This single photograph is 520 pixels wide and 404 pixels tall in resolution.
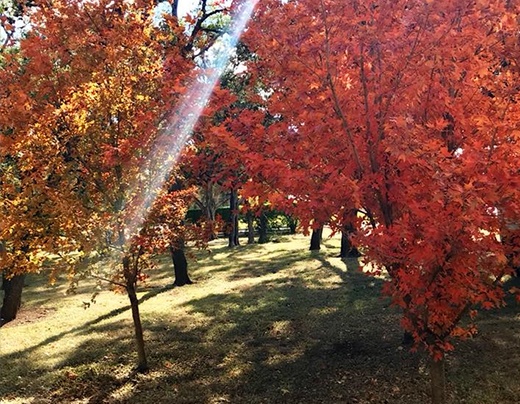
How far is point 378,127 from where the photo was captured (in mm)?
4758

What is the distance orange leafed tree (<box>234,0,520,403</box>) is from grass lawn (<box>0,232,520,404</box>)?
93.3 inches

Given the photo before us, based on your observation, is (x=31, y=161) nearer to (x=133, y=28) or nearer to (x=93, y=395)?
(x=133, y=28)

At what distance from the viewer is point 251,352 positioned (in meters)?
8.63

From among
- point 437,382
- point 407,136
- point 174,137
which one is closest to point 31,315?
point 174,137

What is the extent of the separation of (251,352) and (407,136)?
6.07m

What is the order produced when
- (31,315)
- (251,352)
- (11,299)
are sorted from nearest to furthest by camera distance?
(251,352)
(11,299)
(31,315)

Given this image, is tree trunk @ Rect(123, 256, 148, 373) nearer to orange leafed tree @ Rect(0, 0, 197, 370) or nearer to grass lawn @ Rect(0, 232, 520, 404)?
orange leafed tree @ Rect(0, 0, 197, 370)

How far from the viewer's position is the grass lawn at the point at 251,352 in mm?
6840

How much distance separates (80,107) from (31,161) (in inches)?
43.2

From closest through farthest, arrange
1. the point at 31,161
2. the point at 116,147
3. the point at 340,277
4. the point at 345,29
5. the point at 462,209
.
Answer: the point at 462,209
the point at 345,29
the point at 31,161
the point at 116,147
the point at 340,277

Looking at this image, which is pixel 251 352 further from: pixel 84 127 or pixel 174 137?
pixel 84 127

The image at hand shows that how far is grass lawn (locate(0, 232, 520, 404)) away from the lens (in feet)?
22.4

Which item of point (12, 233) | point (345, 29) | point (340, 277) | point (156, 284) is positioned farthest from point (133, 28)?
point (156, 284)

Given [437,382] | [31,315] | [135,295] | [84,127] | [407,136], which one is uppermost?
[84,127]
